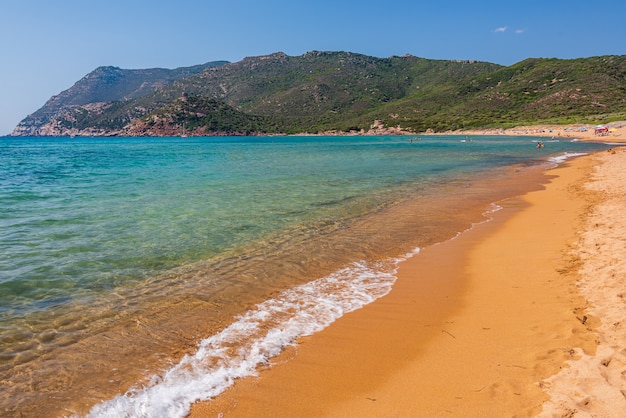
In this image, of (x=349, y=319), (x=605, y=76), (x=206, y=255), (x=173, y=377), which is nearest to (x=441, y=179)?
(x=206, y=255)

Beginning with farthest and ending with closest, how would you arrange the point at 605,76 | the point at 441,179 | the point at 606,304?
the point at 605,76 < the point at 441,179 < the point at 606,304

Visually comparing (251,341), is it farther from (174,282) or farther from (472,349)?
(174,282)

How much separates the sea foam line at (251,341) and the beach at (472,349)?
0.72 feet

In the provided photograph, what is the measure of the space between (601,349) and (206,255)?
25.6 feet

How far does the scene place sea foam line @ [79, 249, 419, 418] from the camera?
4.11 meters

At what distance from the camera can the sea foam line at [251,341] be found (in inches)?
162

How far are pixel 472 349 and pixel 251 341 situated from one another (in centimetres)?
293

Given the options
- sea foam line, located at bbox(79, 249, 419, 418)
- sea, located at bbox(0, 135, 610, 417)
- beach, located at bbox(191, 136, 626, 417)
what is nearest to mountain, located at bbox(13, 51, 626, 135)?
sea, located at bbox(0, 135, 610, 417)

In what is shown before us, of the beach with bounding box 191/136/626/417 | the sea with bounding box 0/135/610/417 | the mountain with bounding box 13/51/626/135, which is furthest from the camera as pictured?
the mountain with bounding box 13/51/626/135

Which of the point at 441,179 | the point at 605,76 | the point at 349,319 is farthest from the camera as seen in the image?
the point at 605,76

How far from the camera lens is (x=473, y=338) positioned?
5266mm

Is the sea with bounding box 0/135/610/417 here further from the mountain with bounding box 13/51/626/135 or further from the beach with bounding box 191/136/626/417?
the mountain with bounding box 13/51/626/135

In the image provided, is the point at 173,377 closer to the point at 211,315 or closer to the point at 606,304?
the point at 211,315

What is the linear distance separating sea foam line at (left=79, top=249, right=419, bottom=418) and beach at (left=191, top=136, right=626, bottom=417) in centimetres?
22
